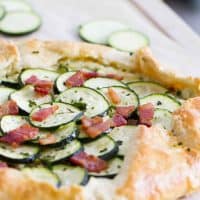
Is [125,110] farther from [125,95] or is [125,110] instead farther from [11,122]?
[11,122]

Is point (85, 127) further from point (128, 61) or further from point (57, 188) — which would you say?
point (128, 61)

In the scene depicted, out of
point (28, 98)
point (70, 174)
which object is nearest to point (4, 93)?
point (28, 98)

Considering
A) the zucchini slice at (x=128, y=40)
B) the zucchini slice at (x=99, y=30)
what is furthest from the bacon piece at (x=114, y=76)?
the zucchini slice at (x=99, y=30)

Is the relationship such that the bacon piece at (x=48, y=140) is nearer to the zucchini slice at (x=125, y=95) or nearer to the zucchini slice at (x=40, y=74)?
the zucchini slice at (x=125, y=95)

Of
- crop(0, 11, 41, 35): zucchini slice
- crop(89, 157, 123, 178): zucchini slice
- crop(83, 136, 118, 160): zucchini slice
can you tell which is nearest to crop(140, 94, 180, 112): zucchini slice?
crop(83, 136, 118, 160): zucchini slice

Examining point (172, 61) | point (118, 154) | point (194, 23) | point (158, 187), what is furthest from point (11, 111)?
point (194, 23)
